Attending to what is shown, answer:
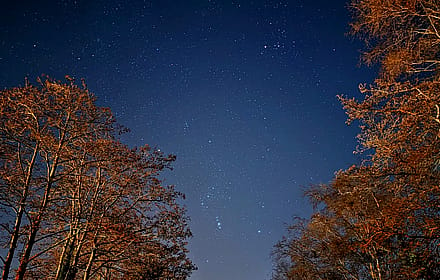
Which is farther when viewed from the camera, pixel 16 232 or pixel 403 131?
pixel 16 232

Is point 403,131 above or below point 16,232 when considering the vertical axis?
above

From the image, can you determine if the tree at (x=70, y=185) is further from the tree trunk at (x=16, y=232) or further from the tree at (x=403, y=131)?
the tree at (x=403, y=131)

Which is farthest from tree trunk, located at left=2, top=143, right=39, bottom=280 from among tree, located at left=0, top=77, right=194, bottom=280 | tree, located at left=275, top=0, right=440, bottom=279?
tree, located at left=275, top=0, right=440, bottom=279

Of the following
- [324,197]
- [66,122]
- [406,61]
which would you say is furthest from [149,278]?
[406,61]

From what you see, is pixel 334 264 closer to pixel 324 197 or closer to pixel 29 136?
pixel 324 197

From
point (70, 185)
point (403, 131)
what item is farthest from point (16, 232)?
point (403, 131)

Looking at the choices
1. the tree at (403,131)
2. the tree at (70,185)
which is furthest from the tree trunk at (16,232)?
the tree at (403,131)

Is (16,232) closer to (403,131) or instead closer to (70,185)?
(70,185)

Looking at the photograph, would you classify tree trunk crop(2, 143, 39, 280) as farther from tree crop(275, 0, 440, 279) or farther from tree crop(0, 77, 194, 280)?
tree crop(275, 0, 440, 279)

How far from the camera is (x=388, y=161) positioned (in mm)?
5176

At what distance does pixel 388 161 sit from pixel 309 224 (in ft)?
25.5

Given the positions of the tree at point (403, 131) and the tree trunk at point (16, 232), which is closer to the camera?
the tree at point (403, 131)

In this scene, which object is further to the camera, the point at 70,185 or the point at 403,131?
the point at 70,185

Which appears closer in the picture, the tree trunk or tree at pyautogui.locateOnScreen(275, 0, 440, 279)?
tree at pyautogui.locateOnScreen(275, 0, 440, 279)
